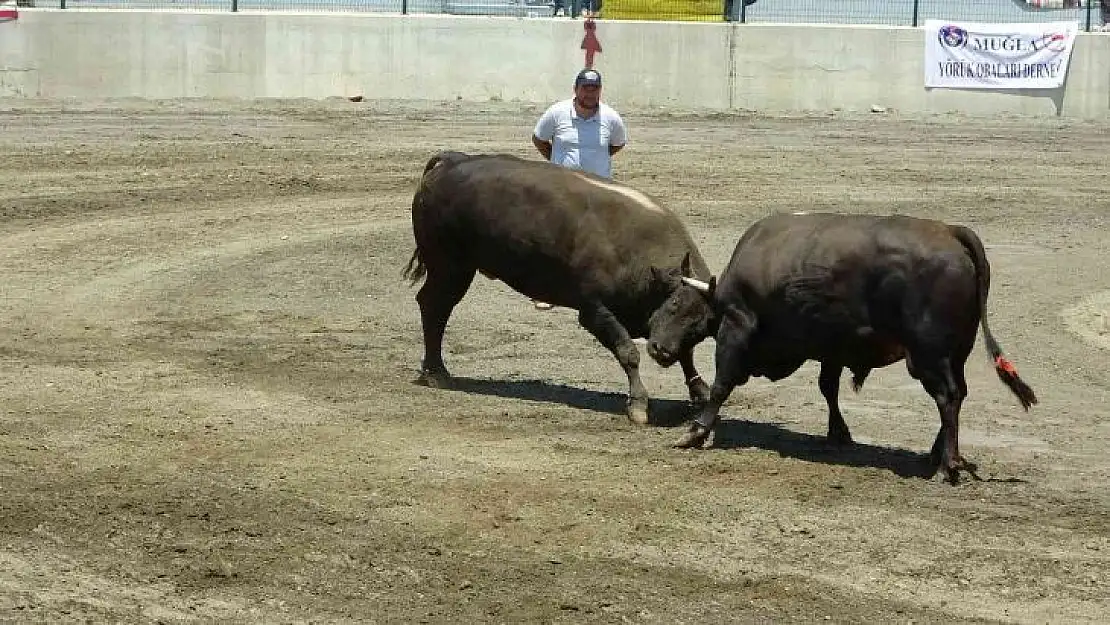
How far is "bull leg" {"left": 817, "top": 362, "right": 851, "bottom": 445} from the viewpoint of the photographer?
10.6 metres

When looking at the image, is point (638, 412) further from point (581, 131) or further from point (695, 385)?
point (581, 131)

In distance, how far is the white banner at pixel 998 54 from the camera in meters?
27.9

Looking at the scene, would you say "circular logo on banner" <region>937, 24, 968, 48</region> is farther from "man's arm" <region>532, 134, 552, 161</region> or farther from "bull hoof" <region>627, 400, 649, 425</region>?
"bull hoof" <region>627, 400, 649, 425</region>

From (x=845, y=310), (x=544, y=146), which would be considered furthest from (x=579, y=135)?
(x=845, y=310)

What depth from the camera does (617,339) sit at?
1145cm

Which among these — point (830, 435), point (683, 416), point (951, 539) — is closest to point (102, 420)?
point (683, 416)

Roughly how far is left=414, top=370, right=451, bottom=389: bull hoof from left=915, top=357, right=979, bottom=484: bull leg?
12.1 ft

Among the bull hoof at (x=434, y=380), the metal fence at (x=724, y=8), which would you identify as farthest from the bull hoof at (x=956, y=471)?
the metal fence at (x=724, y=8)

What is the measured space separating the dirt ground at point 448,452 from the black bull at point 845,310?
48cm

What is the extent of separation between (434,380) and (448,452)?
1.96 metres

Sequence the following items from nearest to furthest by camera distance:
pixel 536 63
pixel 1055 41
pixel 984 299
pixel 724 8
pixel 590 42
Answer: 1. pixel 984 299
2. pixel 1055 41
3. pixel 590 42
4. pixel 536 63
5. pixel 724 8

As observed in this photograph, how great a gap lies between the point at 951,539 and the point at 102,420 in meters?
5.15

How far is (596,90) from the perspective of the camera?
13680 mm

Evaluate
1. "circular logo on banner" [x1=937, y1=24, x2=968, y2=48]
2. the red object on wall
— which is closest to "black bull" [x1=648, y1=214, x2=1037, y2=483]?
the red object on wall
